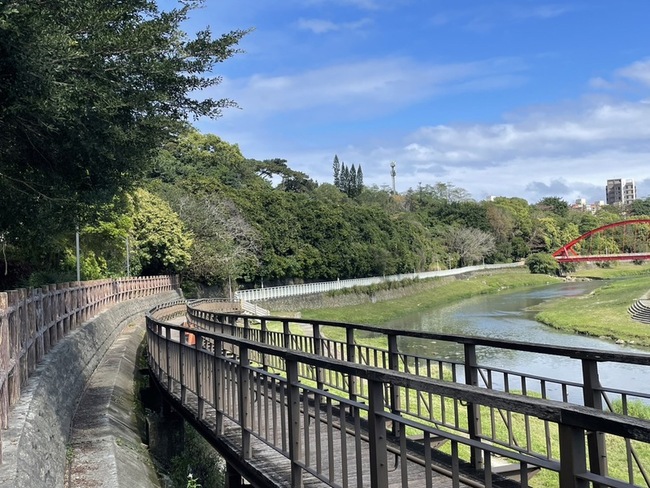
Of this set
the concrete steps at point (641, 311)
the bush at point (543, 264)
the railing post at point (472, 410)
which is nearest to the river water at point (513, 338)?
the railing post at point (472, 410)

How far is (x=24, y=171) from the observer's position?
10148 millimetres

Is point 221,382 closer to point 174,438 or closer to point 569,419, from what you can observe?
point 174,438

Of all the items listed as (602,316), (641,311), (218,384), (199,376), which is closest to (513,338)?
(602,316)

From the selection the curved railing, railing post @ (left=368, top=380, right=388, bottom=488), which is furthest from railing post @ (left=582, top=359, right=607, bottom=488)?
railing post @ (left=368, top=380, right=388, bottom=488)

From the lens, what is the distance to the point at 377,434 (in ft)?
10.8

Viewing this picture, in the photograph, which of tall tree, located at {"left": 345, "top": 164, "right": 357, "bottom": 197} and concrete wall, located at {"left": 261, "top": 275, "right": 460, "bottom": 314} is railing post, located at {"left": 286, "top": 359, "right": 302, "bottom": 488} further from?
tall tree, located at {"left": 345, "top": 164, "right": 357, "bottom": 197}

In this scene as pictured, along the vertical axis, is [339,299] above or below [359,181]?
below

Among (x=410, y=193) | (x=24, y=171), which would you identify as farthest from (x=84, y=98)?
(x=410, y=193)

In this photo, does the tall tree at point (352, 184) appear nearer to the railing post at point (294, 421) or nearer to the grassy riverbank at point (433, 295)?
the grassy riverbank at point (433, 295)

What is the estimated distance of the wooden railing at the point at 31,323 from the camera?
16.6 ft

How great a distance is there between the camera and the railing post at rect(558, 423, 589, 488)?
2.22 metres

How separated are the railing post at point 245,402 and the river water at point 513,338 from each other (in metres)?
2.25

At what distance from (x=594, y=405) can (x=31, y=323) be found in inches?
255

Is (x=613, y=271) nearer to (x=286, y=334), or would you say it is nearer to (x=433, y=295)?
(x=433, y=295)
